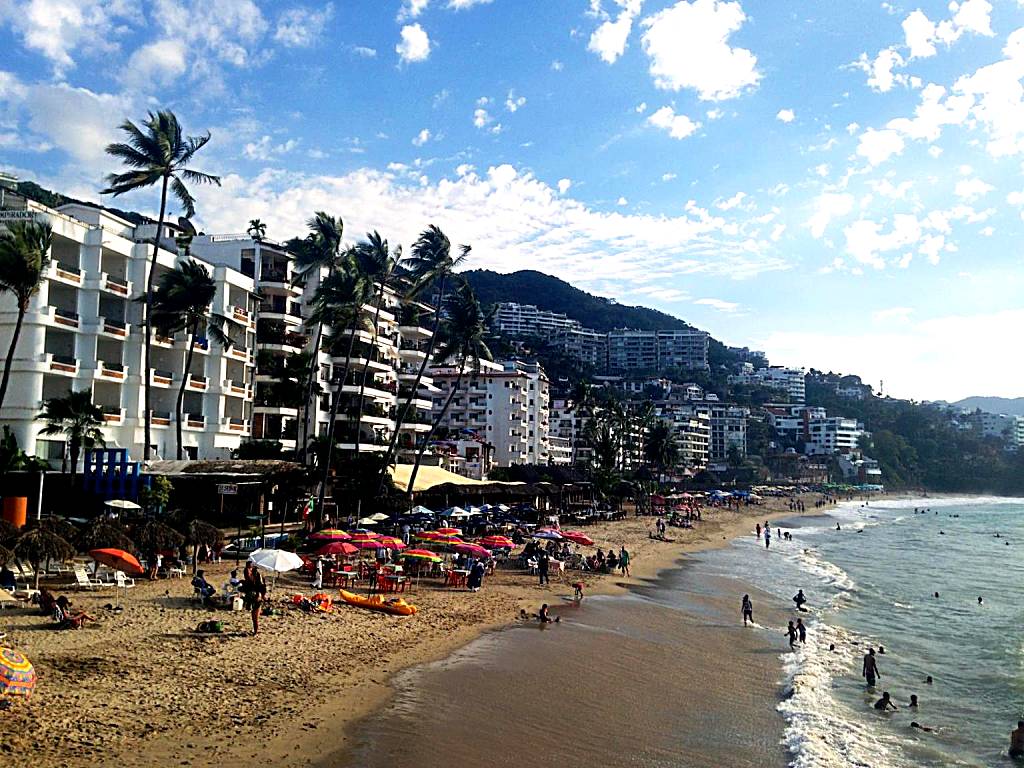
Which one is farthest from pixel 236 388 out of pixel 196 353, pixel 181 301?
pixel 181 301

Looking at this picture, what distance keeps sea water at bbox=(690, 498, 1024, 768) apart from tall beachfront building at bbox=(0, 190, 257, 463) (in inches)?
1155

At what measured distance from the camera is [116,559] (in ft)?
68.2

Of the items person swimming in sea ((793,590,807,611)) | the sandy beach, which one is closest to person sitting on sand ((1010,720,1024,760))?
the sandy beach

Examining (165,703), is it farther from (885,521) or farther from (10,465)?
(885,521)

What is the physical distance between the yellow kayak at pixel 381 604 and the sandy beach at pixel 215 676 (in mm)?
459

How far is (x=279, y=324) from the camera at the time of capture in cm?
5553

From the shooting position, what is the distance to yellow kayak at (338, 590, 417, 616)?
23078 mm

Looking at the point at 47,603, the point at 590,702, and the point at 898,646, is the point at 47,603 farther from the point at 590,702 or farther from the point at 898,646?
the point at 898,646

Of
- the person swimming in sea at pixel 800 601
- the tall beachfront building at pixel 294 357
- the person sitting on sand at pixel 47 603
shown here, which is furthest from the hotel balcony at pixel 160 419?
the person swimming in sea at pixel 800 601

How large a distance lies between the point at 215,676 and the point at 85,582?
906 cm

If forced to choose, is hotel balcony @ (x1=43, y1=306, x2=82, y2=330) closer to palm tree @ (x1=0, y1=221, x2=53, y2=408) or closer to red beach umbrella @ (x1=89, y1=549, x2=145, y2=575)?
palm tree @ (x1=0, y1=221, x2=53, y2=408)

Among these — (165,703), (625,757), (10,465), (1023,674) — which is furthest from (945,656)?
(10,465)

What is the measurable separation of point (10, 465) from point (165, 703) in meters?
24.6

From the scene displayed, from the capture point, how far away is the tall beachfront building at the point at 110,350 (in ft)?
117
